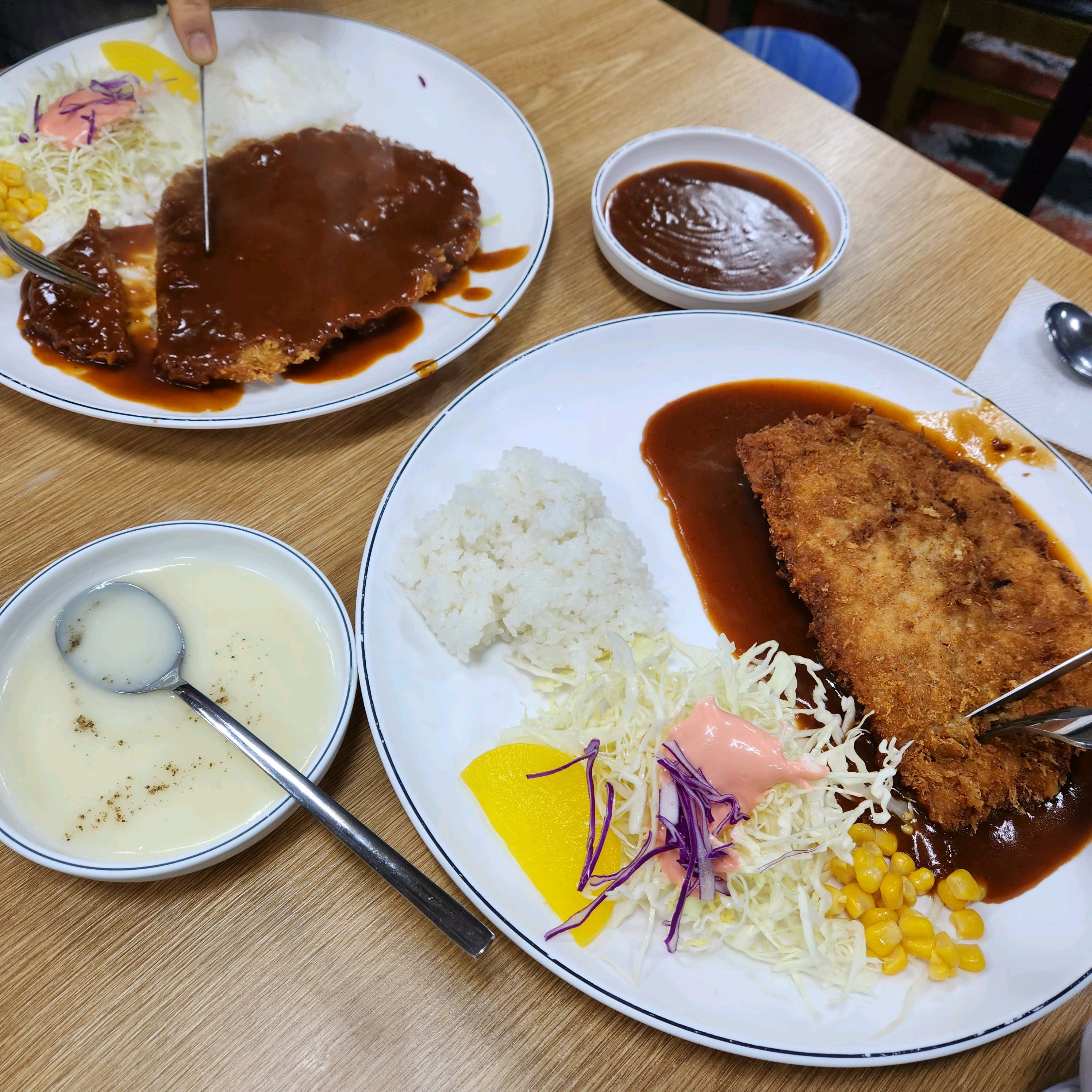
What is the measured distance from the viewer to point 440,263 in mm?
2414

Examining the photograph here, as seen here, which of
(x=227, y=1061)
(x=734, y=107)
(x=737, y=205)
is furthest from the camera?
(x=734, y=107)

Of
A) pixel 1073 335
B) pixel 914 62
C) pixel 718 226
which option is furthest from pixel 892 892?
pixel 914 62

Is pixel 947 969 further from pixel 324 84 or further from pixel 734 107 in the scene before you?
pixel 324 84

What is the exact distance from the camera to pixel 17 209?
2.50 m

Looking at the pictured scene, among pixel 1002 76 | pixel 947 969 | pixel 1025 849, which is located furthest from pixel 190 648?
pixel 1002 76

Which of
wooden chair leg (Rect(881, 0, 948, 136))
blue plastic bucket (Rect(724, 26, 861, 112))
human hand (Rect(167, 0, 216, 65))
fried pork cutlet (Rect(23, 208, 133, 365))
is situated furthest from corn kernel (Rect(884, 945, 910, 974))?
blue plastic bucket (Rect(724, 26, 861, 112))

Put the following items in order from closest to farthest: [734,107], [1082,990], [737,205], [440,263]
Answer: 1. [1082,990]
2. [440,263]
3. [737,205]
4. [734,107]

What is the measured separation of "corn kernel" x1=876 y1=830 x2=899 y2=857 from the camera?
1695 millimetres

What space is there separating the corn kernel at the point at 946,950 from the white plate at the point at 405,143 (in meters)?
1.83

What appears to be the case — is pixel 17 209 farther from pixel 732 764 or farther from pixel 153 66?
pixel 732 764

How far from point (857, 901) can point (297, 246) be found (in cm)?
233

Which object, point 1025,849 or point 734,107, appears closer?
point 1025,849

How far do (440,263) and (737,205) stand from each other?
1116 millimetres

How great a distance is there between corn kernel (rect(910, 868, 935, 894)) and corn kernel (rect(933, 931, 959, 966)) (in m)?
0.10
